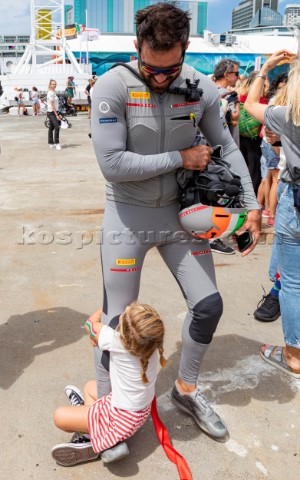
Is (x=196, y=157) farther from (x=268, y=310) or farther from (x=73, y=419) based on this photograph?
(x=268, y=310)

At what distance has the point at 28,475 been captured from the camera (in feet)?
7.25

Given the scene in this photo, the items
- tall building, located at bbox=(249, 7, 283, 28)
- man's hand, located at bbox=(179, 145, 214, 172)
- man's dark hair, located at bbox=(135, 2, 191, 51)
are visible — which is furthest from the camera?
tall building, located at bbox=(249, 7, 283, 28)

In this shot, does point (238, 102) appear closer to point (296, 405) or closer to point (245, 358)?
point (245, 358)

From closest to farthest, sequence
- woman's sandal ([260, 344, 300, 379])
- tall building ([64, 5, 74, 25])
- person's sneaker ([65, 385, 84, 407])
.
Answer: person's sneaker ([65, 385, 84, 407]) → woman's sandal ([260, 344, 300, 379]) → tall building ([64, 5, 74, 25])

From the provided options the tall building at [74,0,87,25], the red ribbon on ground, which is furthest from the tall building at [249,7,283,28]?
the red ribbon on ground

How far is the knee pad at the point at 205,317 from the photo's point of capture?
2.34m

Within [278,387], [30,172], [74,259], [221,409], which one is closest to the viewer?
[221,409]

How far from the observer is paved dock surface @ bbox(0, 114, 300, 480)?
2.30 metres

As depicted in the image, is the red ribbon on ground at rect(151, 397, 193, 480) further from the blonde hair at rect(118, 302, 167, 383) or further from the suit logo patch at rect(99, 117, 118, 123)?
the suit logo patch at rect(99, 117, 118, 123)

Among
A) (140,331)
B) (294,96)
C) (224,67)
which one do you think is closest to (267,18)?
(224,67)

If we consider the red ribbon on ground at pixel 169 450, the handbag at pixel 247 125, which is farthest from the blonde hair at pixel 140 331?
the handbag at pixel 247 125

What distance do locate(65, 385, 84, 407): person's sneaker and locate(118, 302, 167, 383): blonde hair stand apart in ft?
2.36

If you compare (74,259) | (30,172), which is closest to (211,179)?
(74,259)

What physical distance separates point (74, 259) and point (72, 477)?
3023 mm
